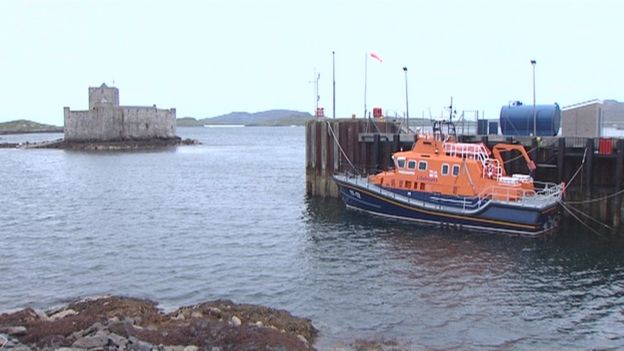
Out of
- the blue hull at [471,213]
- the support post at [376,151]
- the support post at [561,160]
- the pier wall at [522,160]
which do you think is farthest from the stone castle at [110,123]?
the support post at [561,160]

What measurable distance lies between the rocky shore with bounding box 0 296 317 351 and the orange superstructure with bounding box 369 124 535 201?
13759 millimetres

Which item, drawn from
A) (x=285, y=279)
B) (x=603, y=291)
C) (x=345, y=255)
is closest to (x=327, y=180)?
(x=345, y=255)

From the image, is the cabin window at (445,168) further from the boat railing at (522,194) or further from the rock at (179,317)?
the rock at (179,317)

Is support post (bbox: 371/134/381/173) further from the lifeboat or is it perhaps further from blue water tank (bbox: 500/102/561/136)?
blue water tank (bbox: 500/102/561/136)

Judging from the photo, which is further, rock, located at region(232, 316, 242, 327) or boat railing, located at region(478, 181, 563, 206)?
boat railing, located at region(478, 181, 563, 206)

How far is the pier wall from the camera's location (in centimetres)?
2708

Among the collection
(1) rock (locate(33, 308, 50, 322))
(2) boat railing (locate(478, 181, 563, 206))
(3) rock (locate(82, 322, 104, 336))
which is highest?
(2) boat railing (locate(478, 181, 563, 206))

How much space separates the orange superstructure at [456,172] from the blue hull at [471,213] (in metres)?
0.71

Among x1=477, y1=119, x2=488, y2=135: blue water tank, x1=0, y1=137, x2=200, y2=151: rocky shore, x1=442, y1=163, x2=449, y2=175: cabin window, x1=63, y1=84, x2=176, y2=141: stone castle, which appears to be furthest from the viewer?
x1=63, y1=84, x2=176, y2=141: stone castle

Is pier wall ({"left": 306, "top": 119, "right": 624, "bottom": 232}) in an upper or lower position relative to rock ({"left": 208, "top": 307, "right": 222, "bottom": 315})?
upper

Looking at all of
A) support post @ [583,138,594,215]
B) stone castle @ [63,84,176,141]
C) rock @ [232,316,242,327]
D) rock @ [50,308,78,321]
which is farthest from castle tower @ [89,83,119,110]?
rock @ [232,316,242,327]

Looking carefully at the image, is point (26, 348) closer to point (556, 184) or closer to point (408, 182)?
point (408, 182)

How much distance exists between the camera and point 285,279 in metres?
20.3

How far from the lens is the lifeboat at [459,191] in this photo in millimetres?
26266
